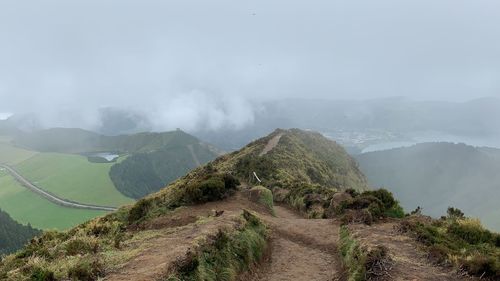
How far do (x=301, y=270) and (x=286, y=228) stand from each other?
7259mm

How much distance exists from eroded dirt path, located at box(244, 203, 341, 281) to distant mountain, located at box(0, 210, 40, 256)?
15937cm

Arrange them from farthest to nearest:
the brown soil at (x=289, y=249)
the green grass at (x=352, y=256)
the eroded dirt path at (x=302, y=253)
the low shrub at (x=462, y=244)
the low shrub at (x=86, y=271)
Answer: the eroded dirt path at (x=302, y=253)
the green grass at (x=352, y=256)
the brown soil at (x=289, y=249)
the low shrub at (x=462, y=244)
the low shrub at (x=86, y=271)

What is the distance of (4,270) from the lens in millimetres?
16812

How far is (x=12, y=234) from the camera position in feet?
558

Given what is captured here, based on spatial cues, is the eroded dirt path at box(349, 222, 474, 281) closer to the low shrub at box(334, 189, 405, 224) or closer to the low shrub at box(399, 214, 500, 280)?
the low shrub at box(399, 214, 500, 280)

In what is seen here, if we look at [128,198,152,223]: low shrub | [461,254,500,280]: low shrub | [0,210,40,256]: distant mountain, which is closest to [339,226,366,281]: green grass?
[461,254,500,280]: low shrub

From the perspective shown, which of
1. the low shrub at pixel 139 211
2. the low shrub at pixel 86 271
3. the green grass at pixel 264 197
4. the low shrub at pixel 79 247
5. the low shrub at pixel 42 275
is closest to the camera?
the low shrub at pixel 42 275

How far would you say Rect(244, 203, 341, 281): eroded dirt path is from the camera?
18438 millimetres

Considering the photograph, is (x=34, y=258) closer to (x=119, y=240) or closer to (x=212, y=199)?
(x=119, y=240)

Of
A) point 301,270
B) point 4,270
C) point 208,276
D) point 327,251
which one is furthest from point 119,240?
point 327,251

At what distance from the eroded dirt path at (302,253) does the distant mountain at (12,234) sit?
15937 centimetres

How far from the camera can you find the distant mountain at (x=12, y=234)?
6481 inches

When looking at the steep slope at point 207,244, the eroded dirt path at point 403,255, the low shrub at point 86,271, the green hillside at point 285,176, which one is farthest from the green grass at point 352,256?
the green hillside at point 285,176

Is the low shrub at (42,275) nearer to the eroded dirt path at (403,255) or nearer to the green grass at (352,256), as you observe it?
the green grass at (352,256)
